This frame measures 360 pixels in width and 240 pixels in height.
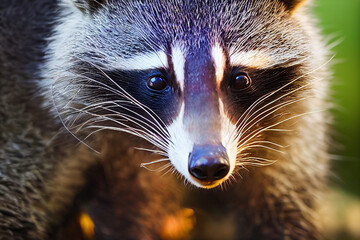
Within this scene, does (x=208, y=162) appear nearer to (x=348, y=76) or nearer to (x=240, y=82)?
(x=240, y=82)

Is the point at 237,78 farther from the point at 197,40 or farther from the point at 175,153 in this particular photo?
the point at 175,153

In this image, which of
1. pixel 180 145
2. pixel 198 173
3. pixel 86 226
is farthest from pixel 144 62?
pixel 86 226

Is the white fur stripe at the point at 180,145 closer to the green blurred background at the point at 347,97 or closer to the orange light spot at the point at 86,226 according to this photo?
the orange light spot at the point at 86,226

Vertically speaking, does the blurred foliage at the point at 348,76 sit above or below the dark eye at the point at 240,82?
above

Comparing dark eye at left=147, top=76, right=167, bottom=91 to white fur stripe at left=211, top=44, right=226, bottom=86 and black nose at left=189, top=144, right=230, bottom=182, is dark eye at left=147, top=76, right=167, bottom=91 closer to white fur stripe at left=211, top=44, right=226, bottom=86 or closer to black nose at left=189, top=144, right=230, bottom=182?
white fur stripe at left=211, top=44, right=226, bottom=86

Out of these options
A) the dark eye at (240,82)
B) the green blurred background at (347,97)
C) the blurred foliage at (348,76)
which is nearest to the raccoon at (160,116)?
the dark eye at (240,82)

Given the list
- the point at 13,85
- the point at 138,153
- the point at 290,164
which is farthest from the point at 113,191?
the point at 290,164

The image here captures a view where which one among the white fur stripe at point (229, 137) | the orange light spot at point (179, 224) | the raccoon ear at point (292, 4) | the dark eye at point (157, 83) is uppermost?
the raccoon ear at point (292, 4)
